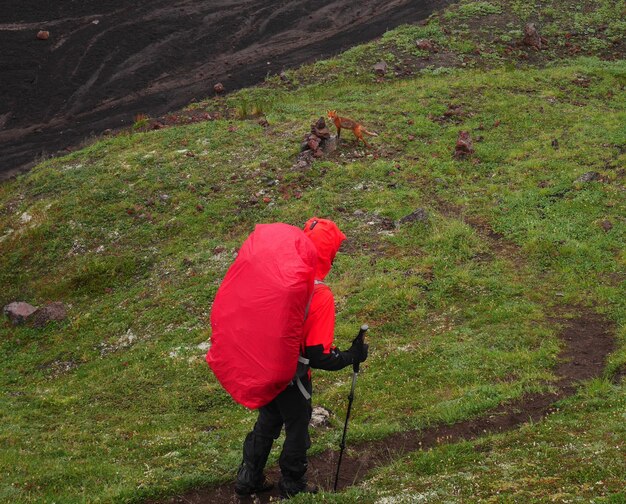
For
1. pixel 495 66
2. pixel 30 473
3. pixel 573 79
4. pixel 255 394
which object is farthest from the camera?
pixel 495 66

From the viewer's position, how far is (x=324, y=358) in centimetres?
744

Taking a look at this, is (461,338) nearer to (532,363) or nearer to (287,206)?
(532,363)

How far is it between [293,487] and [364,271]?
764 cm

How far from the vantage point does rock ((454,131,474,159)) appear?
66.4ft

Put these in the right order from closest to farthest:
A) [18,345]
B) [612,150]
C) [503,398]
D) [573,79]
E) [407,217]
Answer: [503,398], [18,345], [407,217], [612,150], [573,79]

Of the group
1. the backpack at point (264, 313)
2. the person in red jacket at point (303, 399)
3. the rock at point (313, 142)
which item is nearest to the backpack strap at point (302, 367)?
the person in red jacket at point (303, 399)

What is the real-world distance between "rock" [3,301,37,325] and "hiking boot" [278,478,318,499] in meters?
10.2

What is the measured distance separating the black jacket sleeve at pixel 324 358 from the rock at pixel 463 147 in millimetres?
13758

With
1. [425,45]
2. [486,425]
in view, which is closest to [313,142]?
[425,45]

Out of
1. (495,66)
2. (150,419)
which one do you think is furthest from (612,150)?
(150,419)

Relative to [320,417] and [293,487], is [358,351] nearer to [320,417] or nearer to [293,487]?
[293,487]

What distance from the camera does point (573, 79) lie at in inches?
999

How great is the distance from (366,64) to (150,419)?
65.2 feet

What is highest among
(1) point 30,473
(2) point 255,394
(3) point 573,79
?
(2) point 255,394
